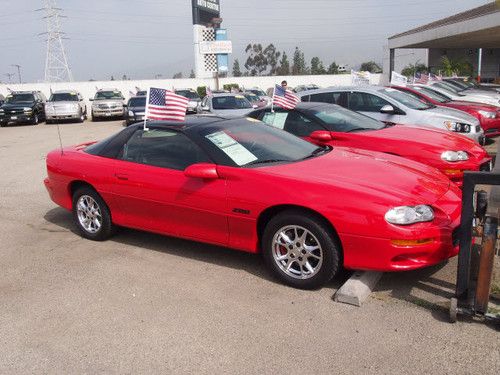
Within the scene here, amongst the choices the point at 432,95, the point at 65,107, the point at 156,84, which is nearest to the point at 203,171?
the point at 432,95

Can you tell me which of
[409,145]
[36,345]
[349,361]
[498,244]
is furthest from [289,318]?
[409,145]

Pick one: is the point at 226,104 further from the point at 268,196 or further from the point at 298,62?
the point at 298,62

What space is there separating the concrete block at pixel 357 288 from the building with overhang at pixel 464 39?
16.6 metres

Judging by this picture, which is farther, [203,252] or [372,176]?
[203,252]

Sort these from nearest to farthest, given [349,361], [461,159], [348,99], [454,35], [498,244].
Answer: [349,361] < [498,244] < [461,159] < [348,99] < [454,35]

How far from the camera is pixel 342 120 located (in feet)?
24.5

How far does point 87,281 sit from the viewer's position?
456cm

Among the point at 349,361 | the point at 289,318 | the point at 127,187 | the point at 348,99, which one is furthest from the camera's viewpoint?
the point at 348,99

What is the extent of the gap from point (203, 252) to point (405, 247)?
2.19 m

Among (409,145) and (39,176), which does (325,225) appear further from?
(39,176)

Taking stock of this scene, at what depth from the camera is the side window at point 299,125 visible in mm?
7203

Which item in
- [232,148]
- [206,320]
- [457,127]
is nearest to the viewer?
[206,320]

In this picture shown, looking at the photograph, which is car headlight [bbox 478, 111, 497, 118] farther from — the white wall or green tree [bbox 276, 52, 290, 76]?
green tree [bbox 276, 52, 290, 76]

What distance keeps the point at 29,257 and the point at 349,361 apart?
144 inches
